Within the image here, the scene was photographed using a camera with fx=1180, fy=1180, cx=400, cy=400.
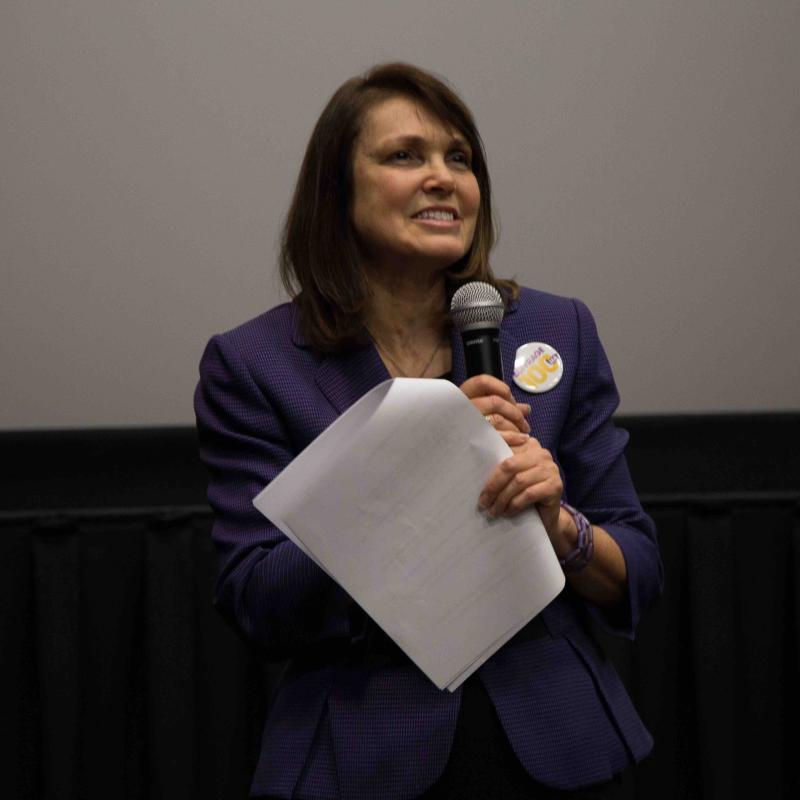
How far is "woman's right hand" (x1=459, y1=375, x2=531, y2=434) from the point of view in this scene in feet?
4.23

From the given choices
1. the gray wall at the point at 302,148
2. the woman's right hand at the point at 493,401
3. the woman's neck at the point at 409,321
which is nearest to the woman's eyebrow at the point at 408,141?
the woman's neck at the point at 409,321

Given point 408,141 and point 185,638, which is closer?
point 408,141

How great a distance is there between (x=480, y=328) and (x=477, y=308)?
0.10 ft

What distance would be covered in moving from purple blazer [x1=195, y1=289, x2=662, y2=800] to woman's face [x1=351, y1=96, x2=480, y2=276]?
14cm

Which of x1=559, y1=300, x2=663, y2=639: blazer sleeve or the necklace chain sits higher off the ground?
the necklace chain

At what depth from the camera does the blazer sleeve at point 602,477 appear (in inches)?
59.4

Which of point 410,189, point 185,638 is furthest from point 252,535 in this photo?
point 185,638

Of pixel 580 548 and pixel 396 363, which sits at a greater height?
pixel 396 363

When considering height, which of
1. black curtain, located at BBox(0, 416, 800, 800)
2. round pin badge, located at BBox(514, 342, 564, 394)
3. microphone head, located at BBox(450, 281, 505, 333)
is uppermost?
microphone head, located at BBox(450, 281, 505, 333)

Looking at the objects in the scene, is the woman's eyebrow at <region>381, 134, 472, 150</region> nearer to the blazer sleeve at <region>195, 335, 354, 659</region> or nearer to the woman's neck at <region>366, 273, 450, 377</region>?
the woman's neck at <region>366, 273, 450, 377</region>

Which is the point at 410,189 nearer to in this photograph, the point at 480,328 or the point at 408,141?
the point at 408,141

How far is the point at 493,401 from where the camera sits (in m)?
1.29

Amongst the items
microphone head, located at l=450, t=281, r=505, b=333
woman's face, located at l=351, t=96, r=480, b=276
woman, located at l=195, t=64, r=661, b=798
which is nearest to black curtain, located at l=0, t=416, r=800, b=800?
woman, located at l=195, t=64, r=661, b=798

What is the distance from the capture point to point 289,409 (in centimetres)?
150
